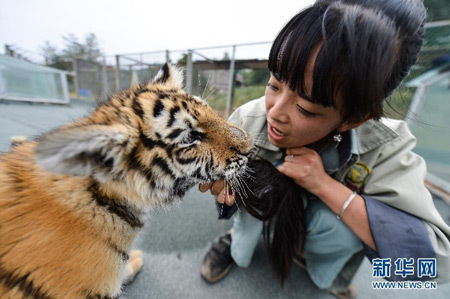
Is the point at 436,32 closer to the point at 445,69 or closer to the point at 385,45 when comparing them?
the point at 445,69

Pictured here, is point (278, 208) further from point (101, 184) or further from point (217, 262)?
point (101, 184)

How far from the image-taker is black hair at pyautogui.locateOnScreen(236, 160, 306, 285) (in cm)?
109

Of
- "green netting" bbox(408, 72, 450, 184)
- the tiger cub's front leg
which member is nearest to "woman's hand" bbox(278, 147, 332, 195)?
the tiger cub's front leg

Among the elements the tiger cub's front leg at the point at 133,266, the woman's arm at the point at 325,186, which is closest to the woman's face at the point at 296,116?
the woman's arm at the point at 325,186

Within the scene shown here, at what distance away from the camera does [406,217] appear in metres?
1.00

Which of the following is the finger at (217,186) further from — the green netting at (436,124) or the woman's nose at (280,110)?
the green netting at (436,124)

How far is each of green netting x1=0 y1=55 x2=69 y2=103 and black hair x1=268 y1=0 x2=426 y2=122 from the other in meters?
8.56

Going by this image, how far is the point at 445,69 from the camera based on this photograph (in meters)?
2.14

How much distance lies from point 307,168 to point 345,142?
0.89ft

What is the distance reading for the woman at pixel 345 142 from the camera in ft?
2.36

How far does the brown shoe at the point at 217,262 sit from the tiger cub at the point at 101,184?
613 millimetres

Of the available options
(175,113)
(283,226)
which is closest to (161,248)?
(283,226)

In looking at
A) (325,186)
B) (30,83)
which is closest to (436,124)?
(325,186)

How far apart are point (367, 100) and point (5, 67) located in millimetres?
9165
